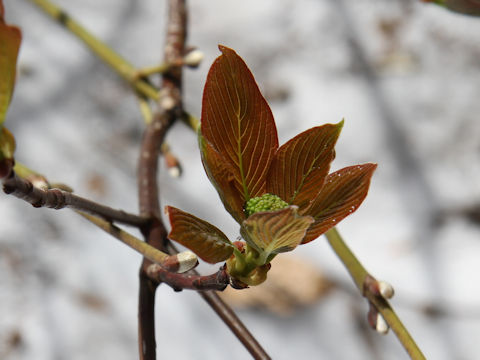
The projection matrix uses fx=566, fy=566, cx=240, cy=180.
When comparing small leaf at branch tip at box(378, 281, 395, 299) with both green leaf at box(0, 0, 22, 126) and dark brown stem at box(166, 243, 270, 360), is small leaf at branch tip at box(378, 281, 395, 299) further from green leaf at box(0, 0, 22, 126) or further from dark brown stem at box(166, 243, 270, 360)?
green leaf at box(0, 0, 22, 126)

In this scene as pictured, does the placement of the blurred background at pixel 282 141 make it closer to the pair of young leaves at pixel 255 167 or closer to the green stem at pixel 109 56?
the green stem at pixel 109 56

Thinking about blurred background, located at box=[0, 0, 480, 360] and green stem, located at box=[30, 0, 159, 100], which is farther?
blurred background, located at box=[0, 0, 480, 360]

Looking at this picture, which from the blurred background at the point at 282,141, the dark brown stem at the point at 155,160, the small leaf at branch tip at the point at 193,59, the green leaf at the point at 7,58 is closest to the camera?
the green leaf at the point at 7,58

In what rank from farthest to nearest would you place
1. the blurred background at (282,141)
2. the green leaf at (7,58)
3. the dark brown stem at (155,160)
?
1. the blurred background at (282,141)
2. the dark brown stem at (155,160)
3. the green leaf at (7,58)

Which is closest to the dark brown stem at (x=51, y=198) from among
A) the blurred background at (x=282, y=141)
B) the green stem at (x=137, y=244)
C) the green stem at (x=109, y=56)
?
the green stem at (x=137, y=244)

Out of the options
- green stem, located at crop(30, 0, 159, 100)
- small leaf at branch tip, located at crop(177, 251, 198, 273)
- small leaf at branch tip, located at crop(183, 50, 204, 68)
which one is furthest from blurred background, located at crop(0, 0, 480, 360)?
small leaf at branch tip, located at crop(177, 251, 198, 273)

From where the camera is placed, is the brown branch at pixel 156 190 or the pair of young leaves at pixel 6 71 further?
the brown branch at pixel 156 190

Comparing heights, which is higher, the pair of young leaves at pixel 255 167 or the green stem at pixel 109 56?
the green stem at pixel 109 56
